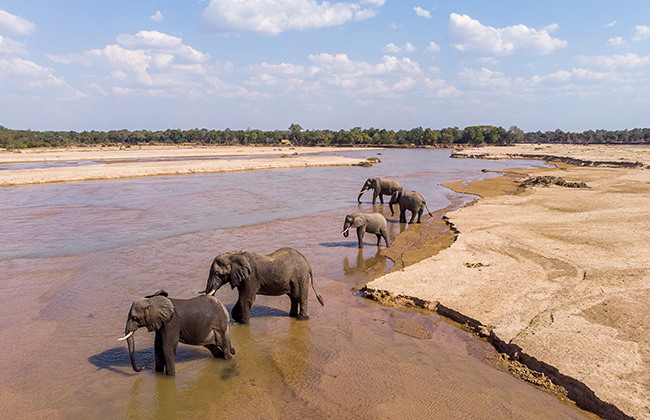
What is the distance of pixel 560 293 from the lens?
8.95 m

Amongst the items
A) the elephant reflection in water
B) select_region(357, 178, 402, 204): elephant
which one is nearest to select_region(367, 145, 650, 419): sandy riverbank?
the elephant reflection in water

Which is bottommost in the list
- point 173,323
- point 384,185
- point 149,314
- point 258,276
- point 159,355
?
point 159,355

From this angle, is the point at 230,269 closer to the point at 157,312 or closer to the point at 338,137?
the point at 157,312

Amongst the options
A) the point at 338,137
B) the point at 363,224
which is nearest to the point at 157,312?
the point at 363,224

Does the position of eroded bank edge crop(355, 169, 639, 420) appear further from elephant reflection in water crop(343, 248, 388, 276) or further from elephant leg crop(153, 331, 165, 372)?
elephant leg crop(153, 331, 165, 372)

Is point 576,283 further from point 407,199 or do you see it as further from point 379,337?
point 407,199

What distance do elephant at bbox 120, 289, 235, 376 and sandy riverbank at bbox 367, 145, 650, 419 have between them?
4.42 m

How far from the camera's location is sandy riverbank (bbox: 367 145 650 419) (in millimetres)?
6125

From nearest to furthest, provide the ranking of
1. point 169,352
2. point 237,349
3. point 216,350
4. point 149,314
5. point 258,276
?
point 149,314
point 169,352
point 216,350
point 237,349
point 258,276

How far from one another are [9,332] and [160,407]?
16.2ft

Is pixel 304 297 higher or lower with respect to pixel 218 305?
lower

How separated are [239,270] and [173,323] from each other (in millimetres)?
1876

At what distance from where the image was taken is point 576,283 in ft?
31.1

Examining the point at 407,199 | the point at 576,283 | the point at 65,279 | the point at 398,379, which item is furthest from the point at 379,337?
the point at 407,199
